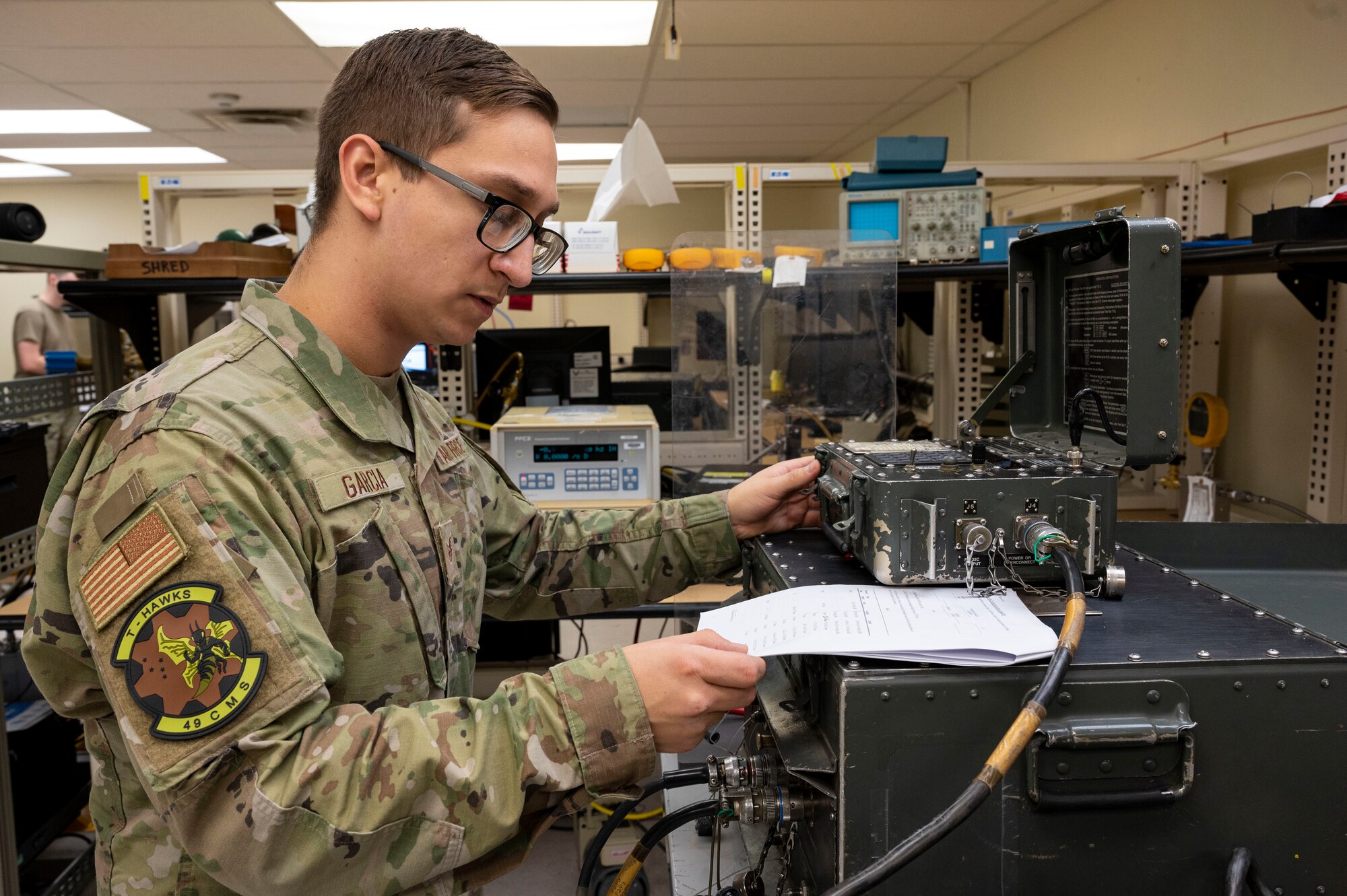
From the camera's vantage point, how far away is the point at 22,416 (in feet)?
6.67

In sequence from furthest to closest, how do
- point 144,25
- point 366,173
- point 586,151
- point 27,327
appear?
point 586,151 → point 27,327 → point 144,25 → point 366,173

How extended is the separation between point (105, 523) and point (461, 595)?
0.34 m

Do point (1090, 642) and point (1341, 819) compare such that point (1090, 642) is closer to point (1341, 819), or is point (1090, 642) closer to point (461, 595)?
point (1341, 819)

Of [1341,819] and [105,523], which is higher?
[105,523]

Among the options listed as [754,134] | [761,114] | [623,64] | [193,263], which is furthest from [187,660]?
[754,134]

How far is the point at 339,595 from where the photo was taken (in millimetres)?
A: 766

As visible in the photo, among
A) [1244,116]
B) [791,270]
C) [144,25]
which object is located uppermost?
[144,25]

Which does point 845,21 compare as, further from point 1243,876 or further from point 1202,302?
point 1243,876

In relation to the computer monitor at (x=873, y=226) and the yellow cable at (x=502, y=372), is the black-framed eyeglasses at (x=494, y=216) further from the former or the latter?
the yellow cable at (x=502, y=372)

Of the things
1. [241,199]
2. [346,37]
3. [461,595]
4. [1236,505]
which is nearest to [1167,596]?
[461,595]

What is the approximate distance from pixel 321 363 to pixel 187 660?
318 mm

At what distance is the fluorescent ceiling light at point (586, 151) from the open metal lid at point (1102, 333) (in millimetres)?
4772

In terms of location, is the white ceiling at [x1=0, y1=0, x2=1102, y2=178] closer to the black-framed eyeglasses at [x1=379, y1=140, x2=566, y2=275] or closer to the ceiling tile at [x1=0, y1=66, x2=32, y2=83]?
the ceiling tile at [x1=0, y1=66, x2=32, y2=83]

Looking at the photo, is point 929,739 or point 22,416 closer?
point 929,739
